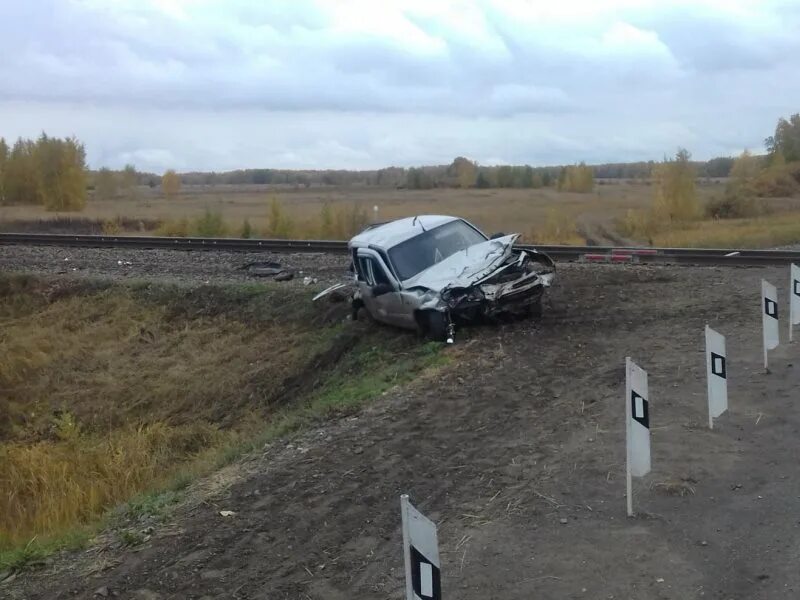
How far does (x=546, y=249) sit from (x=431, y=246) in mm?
7085

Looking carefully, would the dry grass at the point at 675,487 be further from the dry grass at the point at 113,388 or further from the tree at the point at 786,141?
the tree at the point at 786,141

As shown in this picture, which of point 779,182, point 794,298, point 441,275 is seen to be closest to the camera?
point 794,298

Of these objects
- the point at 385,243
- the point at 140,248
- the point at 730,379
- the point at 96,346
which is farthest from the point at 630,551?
the point at 140,248

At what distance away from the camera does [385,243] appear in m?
12.6

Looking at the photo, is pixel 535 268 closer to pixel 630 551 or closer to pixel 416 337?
pixel 416 337

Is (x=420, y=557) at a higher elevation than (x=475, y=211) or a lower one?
lower

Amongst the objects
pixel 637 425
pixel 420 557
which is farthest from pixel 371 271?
pixel 420 557

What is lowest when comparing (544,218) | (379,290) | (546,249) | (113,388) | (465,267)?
(113,388)

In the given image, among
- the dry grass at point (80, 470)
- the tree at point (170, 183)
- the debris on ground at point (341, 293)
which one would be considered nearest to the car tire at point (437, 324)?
the dry grass at point (80, 470)

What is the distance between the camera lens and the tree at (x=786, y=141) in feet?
206

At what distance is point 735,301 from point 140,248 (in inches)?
689

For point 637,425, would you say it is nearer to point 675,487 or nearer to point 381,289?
point 675,487

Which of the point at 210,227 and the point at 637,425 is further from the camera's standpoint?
the point at 210,227

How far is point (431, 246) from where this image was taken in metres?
12.7
